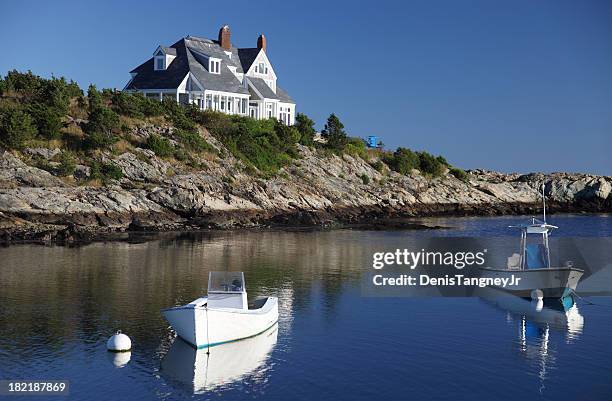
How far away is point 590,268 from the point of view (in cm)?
5234

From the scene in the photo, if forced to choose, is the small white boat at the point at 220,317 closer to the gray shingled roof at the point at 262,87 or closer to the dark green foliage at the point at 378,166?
the dark green foliage at the point at 378,166

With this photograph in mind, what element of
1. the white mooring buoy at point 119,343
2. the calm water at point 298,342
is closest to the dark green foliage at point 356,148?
the calm water at point 298,342

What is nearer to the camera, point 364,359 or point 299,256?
point 364,359

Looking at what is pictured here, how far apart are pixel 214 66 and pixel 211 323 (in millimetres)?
78039

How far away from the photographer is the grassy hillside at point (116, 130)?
75188mm

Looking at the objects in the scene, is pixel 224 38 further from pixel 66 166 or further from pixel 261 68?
pixel 66 166

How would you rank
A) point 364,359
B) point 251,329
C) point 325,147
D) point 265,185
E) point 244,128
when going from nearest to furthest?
point 364,359, point 251,329, point 265,185, point 244,128, point 325,147

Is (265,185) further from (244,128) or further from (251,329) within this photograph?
(251,329)

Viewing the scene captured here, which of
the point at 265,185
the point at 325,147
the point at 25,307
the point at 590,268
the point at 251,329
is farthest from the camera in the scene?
the point at 325,147

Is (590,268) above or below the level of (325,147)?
below

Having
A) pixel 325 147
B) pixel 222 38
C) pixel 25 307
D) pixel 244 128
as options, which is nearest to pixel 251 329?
pixel 25 307

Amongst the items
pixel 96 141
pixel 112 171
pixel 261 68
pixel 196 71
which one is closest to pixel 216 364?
pixel 112 171

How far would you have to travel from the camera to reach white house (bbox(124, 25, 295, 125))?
9975cm

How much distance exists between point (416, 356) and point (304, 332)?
5505 millimetres
